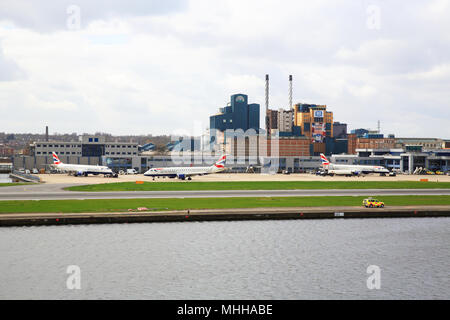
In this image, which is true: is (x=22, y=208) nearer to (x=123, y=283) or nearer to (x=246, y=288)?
(x=123, y=283)

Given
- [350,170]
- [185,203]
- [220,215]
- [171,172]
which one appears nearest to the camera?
[220,215]

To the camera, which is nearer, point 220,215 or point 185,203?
point 220,215

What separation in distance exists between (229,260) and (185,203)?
33458mm

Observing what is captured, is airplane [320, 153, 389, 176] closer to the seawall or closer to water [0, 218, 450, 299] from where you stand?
the seawall

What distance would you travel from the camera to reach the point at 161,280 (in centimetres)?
3900

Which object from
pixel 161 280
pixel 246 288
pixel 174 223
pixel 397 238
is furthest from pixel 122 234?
pixel 397 238

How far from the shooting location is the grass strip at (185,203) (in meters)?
70.1

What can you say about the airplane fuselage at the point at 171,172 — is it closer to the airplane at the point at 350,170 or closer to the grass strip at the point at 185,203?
the airplane at the point at 350,170

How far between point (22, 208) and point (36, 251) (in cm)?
2446

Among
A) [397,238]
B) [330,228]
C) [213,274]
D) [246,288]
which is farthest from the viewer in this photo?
[330,228]

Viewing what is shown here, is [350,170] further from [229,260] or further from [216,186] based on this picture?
[229,260]

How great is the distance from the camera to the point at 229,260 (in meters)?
45.8

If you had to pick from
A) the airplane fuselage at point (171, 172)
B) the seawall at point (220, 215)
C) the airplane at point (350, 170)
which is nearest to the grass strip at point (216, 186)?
the airplane fuselage at point (171, 172)

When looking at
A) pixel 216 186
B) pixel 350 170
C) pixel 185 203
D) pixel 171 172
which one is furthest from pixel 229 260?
pixel 350 170
